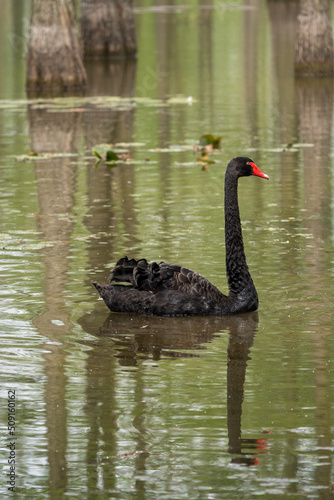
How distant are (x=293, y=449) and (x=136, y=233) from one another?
577 centimetres

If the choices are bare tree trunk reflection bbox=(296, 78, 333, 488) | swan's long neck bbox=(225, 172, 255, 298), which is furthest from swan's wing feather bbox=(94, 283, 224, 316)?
bare tree trunk reflection bbox=(296, 78, 333, 488)

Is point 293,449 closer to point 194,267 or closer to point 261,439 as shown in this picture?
point 261,439

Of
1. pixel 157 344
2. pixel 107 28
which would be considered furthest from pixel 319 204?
pixel 107 28

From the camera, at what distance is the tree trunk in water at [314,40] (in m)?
24.8

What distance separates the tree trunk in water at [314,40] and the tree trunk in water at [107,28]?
6.51 metres

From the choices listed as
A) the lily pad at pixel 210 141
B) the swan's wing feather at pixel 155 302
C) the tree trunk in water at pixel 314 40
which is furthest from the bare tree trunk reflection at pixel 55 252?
the tree trunk in water at pixel 314 40

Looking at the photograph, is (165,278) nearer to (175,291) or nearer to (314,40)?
(175,291)

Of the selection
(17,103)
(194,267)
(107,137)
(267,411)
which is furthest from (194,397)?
(17,103)

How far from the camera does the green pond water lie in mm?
5898

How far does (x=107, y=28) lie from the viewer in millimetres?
31750

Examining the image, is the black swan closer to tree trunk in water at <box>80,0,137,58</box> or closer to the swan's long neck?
the swan's long neck

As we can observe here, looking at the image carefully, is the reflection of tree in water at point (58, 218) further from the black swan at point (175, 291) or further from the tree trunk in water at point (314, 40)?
the tree trunk in water at point (314, 40)

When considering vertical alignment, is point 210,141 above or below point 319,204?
above

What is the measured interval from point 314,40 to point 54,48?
538 centimetres
